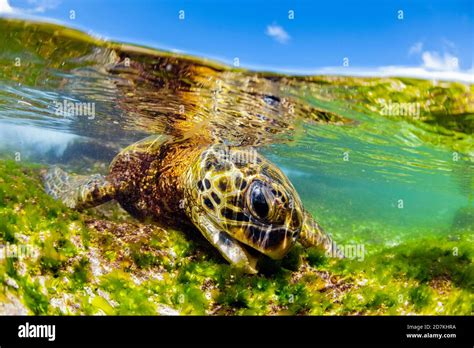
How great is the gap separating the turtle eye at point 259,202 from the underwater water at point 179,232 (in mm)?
980

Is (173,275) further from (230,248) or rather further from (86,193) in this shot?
(86,193)

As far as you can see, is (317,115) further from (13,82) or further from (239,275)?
(13,82)

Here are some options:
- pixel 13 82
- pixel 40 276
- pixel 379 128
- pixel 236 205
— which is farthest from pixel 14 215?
pixel 379 128

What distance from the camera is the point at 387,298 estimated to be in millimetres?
5281

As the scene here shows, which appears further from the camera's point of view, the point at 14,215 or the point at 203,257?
the point at 203,257

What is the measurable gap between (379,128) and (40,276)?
11.2 metres

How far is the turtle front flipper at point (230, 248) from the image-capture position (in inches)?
225

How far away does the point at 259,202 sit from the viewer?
591 cm

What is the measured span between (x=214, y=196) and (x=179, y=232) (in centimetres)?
127
